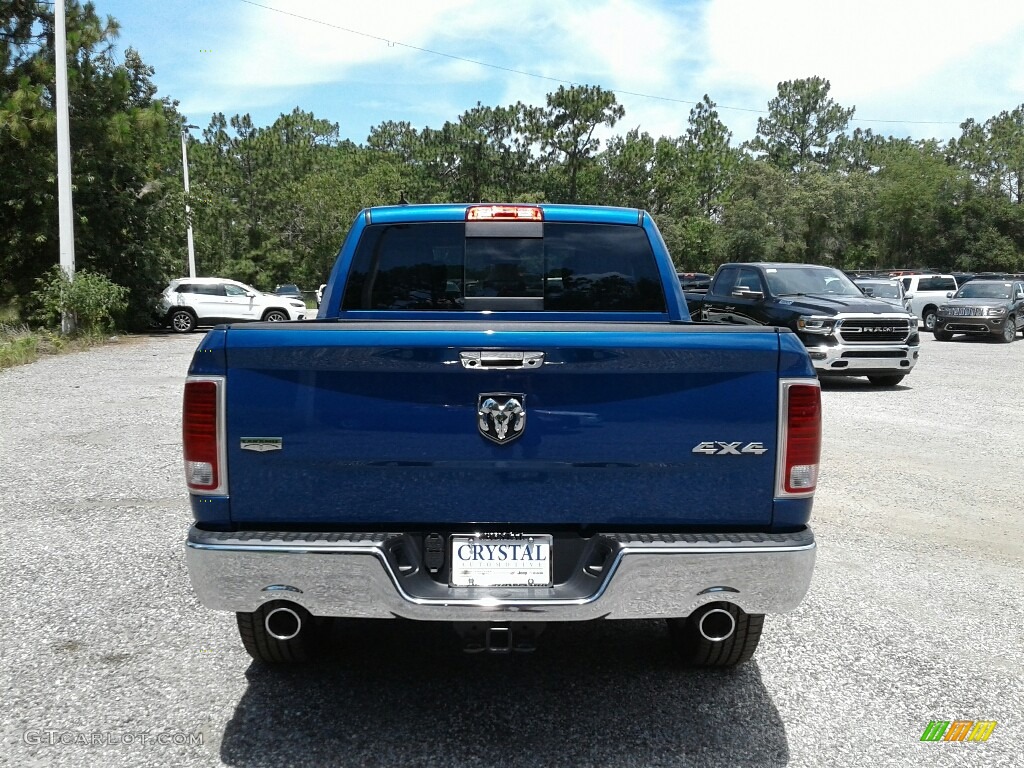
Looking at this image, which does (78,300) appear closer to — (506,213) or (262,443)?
(506,213)

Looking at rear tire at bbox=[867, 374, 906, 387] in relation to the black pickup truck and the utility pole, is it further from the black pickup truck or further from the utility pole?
the utility pole

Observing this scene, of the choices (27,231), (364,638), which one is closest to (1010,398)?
(364,638)

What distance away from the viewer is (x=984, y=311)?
22391 millimetres

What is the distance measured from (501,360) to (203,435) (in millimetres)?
1002

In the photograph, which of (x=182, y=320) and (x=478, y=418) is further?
(x=182, y=320)

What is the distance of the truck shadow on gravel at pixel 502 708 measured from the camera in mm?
3053

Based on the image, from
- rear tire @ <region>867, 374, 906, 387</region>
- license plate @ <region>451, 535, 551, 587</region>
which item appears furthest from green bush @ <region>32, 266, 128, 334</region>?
license plate @ <region>451, 535, 551, 587</region>

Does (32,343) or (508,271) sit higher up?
(508,271)

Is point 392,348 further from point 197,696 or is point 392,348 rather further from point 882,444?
point 882,444

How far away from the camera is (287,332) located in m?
2.84

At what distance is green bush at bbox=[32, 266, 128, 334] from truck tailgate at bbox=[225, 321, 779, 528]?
19129 millimetres

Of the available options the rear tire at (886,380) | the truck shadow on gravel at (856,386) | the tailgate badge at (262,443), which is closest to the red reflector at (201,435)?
the tailgate badge at (262,443)

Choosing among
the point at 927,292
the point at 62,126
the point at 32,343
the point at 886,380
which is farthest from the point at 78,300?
the point at 927,292

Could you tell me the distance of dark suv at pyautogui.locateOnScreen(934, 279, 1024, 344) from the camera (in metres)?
22.4
